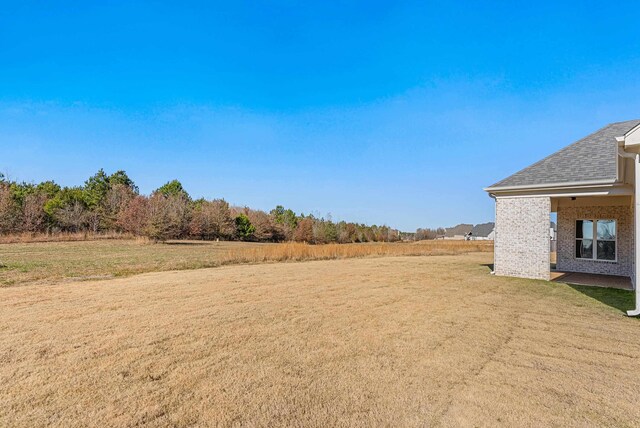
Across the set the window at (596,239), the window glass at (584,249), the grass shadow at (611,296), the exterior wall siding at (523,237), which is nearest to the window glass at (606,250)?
the window at (596,239)

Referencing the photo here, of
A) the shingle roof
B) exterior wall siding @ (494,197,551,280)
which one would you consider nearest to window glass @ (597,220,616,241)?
the shingle roof

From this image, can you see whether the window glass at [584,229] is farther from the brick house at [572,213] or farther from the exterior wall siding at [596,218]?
the exterior wall siding at [596,218]

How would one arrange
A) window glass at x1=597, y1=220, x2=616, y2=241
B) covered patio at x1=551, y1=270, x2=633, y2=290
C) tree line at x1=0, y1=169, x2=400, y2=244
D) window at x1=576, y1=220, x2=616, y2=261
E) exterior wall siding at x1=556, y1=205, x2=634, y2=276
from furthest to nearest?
tree line at x1=0, y1=169, x2=400, y2=244 → window at x1=576, y1=220, x2=616, y2=261 → window glass at x1=597, y1=220, x2=616, y2=241 → exterior wall siding at x1=556, y1=205, x2=634, y2=276 → covered patio at x1=551, y1=270, x2=633, y2=290

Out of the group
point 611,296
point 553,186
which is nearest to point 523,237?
point 553,186

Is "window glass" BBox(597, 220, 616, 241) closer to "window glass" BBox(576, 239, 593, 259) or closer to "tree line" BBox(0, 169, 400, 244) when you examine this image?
"window glass" BBox(576, 239, 593, 259)

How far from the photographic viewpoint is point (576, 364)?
3.55m

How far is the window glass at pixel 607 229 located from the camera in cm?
1117

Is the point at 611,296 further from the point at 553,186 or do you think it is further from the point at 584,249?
the point at 584,249

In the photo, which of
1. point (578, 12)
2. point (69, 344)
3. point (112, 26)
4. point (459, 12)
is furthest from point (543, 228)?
point (112, 26)

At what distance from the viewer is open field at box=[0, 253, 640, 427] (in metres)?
2.51

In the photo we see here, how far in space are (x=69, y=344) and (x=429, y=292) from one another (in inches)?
270

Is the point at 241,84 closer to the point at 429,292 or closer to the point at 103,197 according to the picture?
the point at 429,292

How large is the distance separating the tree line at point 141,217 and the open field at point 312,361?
29.2 m

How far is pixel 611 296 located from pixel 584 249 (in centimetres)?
543
